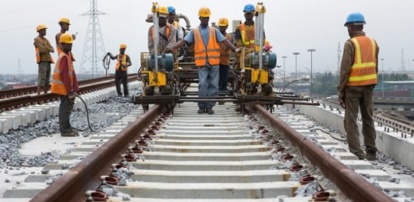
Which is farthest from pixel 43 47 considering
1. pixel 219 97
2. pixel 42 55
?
pixel 219 97

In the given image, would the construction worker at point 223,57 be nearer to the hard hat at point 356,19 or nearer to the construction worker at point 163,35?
the construction worker at point 163,35

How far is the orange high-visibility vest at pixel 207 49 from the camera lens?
9.25 metres

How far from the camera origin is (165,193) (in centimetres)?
A: 398

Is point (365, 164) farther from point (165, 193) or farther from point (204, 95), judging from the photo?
point (204, 95)

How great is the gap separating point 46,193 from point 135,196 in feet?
3.06

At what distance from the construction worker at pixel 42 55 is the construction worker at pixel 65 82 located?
18.2 feet

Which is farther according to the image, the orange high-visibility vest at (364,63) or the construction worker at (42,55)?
the construction worker at (42,55)

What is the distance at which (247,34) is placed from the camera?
37.6ft

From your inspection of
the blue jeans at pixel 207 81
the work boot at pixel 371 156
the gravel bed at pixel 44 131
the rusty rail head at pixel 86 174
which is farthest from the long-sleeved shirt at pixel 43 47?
the work boot at pixel 371 156

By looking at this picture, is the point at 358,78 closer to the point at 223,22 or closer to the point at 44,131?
the point at 44,131

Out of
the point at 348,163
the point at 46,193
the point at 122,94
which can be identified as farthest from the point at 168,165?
the point at 122,94

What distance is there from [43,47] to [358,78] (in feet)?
30.8

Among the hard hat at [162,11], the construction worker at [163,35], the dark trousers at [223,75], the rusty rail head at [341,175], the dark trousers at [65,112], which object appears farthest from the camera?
the dark trousers at [223,75]

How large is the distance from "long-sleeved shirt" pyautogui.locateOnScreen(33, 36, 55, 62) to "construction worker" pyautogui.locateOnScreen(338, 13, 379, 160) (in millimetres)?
9151
